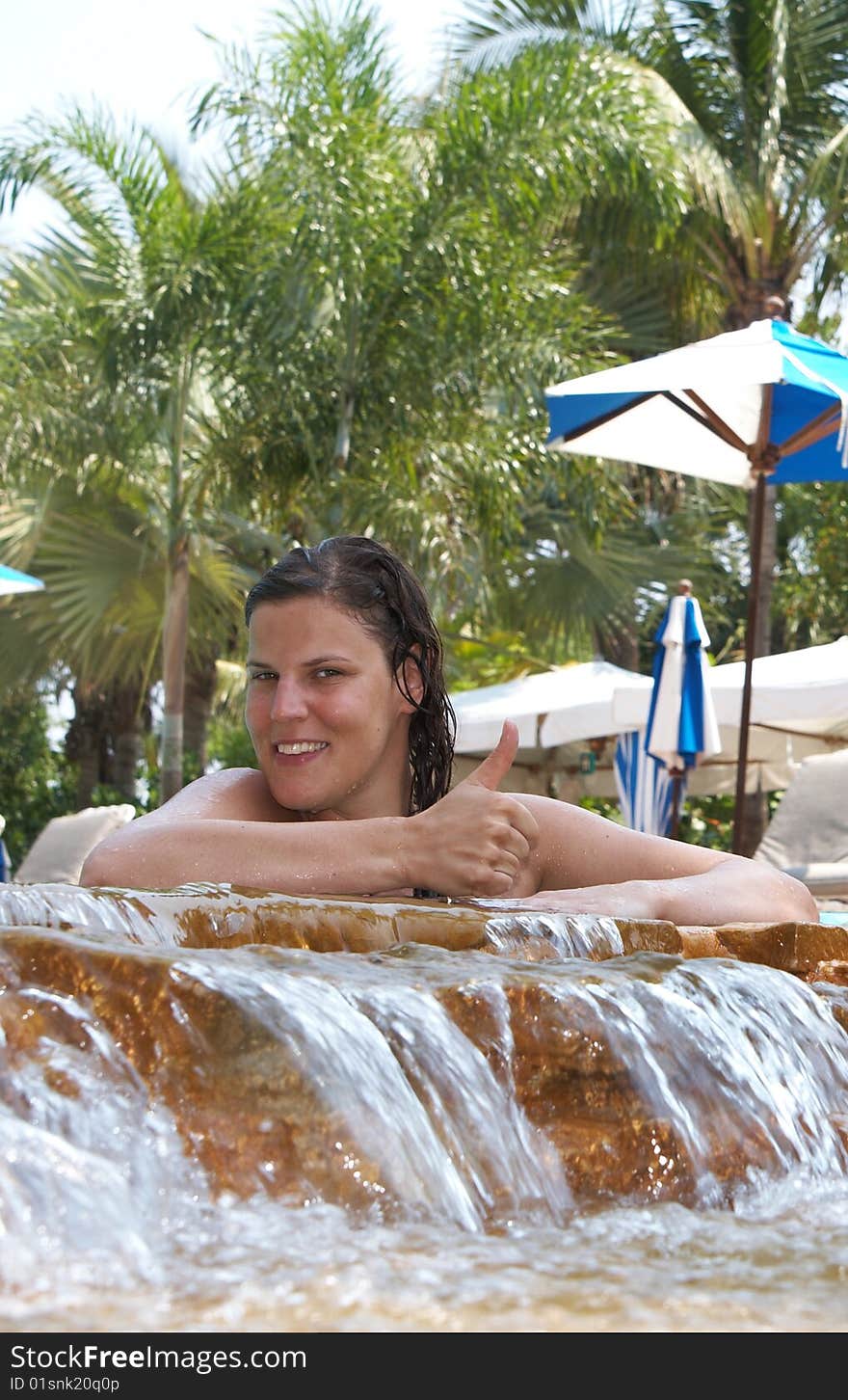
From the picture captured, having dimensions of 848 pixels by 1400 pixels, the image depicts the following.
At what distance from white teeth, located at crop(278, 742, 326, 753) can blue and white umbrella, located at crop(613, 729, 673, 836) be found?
21.5 ft

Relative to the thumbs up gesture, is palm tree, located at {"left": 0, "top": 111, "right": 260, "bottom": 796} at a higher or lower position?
higher

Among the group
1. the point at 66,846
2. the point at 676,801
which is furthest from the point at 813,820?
the point at 66,846

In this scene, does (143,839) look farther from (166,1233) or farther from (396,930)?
(166,1233)

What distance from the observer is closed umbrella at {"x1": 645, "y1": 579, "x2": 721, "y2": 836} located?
7766 millimetres

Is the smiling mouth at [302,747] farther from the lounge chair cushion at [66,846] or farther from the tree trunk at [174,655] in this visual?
the tree trunk at [174,655]

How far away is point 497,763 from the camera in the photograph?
243 cm

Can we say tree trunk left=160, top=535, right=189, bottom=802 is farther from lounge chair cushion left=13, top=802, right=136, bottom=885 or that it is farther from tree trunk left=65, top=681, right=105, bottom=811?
tree trunk left=65, top=681, right=105, bottom=811

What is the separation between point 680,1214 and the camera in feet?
4.71

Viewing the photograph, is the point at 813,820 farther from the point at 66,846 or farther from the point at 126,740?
the point at 126,740

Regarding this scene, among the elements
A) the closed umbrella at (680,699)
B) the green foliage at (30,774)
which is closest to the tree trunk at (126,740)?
the green foliage at (30,774)

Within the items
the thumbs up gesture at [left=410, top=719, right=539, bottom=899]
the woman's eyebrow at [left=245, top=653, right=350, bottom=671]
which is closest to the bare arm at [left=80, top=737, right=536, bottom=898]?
the thumbs up gesture at [left=410, top=719, right=539, bottom=899]

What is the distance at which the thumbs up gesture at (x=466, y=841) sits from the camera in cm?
226

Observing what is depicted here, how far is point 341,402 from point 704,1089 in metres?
9.26
